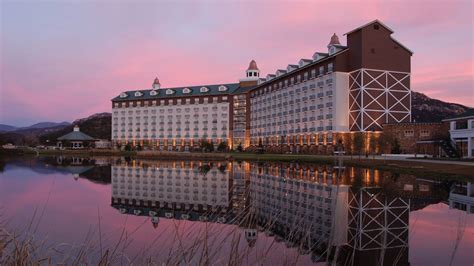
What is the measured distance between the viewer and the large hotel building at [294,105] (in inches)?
2055

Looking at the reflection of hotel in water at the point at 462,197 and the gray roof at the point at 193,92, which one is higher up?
the gray roof at the point at 193,92

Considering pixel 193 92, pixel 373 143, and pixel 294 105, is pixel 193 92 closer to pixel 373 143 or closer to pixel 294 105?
pixel 294 105

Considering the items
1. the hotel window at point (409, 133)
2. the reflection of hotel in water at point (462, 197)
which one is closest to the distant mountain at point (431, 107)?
the hotel window at point (409, 133)

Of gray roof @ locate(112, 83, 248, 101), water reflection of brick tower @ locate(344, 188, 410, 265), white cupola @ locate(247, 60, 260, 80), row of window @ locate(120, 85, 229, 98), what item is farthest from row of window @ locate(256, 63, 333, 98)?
water reflection of brick tower @ locate(344, 188, 410, 265)

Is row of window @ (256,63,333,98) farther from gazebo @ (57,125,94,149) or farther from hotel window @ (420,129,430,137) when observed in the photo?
gazebo @ (57,125,94,149)

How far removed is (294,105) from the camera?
2628 inches

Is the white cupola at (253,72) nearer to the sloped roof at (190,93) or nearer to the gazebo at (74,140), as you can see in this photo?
the sloped roof at (190,93)

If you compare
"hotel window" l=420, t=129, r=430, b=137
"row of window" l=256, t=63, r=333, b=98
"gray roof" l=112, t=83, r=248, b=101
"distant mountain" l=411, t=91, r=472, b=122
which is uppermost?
"distant mountain" l=411, t=91, r=472, b=122

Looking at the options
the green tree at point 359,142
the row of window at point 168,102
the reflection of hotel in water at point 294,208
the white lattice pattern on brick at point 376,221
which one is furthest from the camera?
the row of window at point 168,102

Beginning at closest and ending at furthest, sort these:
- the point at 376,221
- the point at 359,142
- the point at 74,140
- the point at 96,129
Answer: the point at 376,221
the point at 359,142
the point at 74,140
the point at 96,129

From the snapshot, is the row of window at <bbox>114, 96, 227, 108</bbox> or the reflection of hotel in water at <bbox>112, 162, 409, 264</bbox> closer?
the reflection of hotel in water at <bbox>112, 162, 409, 264</bbox>

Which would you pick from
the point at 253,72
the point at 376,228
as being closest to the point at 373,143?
the point at 376,228

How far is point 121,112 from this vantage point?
10362cm

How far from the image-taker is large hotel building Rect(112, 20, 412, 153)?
5219 centimetres
